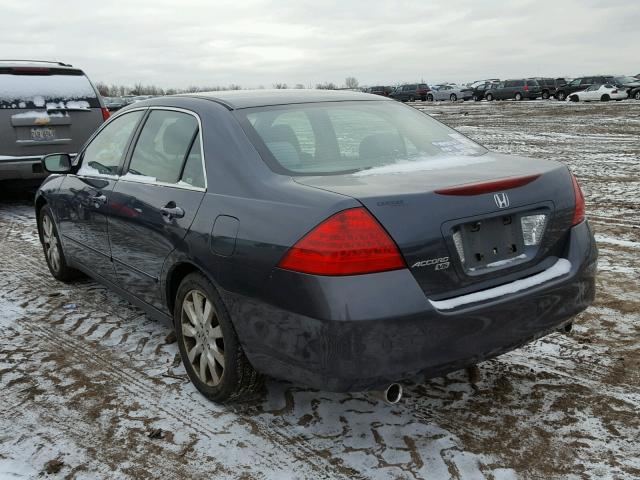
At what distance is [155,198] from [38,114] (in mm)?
5932

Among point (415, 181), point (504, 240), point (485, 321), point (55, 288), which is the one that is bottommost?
point (55, 288)

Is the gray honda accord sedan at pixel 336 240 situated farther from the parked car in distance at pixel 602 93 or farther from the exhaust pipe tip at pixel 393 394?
the parked car in distance at pixel 602 93

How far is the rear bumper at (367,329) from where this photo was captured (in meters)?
2.57

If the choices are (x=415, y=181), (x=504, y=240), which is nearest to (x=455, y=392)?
(x=504, y=240)

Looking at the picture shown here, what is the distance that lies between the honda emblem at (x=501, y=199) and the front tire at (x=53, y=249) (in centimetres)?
388

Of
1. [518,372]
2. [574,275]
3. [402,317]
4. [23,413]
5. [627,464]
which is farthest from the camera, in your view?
[518,372]

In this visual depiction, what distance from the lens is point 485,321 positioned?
280cm

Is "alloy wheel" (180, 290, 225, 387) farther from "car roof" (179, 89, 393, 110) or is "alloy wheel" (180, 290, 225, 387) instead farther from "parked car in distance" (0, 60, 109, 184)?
"parked car in distance" (0, 60, 109, 184)

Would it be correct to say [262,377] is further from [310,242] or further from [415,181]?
[415,181]

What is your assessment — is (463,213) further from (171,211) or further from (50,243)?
(50,243)

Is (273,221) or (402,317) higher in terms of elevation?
(273,221)

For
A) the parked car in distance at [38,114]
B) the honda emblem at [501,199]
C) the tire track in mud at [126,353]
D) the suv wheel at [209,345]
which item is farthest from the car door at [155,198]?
the parked car in distance at [38,114]

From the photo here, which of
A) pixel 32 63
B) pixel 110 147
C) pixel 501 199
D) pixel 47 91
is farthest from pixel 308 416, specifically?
pixel 32 63

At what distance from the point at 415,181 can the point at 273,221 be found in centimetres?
66
